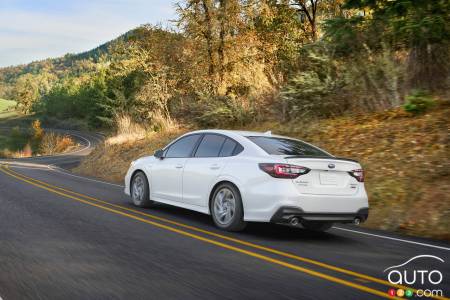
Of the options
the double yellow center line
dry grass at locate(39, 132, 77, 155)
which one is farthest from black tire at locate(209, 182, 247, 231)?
dry grass at locate(39, 132, 77, 155)

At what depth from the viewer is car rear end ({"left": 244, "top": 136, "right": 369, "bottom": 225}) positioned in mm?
7277

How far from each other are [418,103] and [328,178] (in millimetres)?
6842

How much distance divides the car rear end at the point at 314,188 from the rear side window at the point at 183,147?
1.95 meters

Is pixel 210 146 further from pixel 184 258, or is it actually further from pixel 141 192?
pixel 184 258

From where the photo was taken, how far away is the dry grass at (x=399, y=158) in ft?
29.6

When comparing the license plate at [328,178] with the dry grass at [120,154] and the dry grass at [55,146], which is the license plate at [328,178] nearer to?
the dry grass at [120,154]

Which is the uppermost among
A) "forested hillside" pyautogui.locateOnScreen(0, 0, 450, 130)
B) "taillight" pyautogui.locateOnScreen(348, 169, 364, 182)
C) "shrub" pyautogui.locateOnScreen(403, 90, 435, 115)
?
"forested hillside" pyautogui.locateOnScreen(0, 0, 450, 130)

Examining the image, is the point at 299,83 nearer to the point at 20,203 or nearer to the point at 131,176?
the point at 131,176

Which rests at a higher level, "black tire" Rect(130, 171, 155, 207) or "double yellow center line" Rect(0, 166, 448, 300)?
"black tire" Rect(130, 171, 155, 207)

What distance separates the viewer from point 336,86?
645 inches

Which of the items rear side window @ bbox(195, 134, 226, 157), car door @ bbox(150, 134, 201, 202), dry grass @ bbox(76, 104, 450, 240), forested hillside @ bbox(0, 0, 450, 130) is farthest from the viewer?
forested hillside @ bbox(0, 0, 450, 130)

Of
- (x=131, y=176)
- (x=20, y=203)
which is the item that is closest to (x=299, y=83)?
(x=131, y=176)

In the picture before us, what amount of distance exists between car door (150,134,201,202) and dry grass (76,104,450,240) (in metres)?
3.47

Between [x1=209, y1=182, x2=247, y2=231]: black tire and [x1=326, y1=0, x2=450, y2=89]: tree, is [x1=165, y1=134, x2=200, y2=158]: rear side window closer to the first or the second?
[x1=209, y1=182, x2=247, y2=231]: black tire
